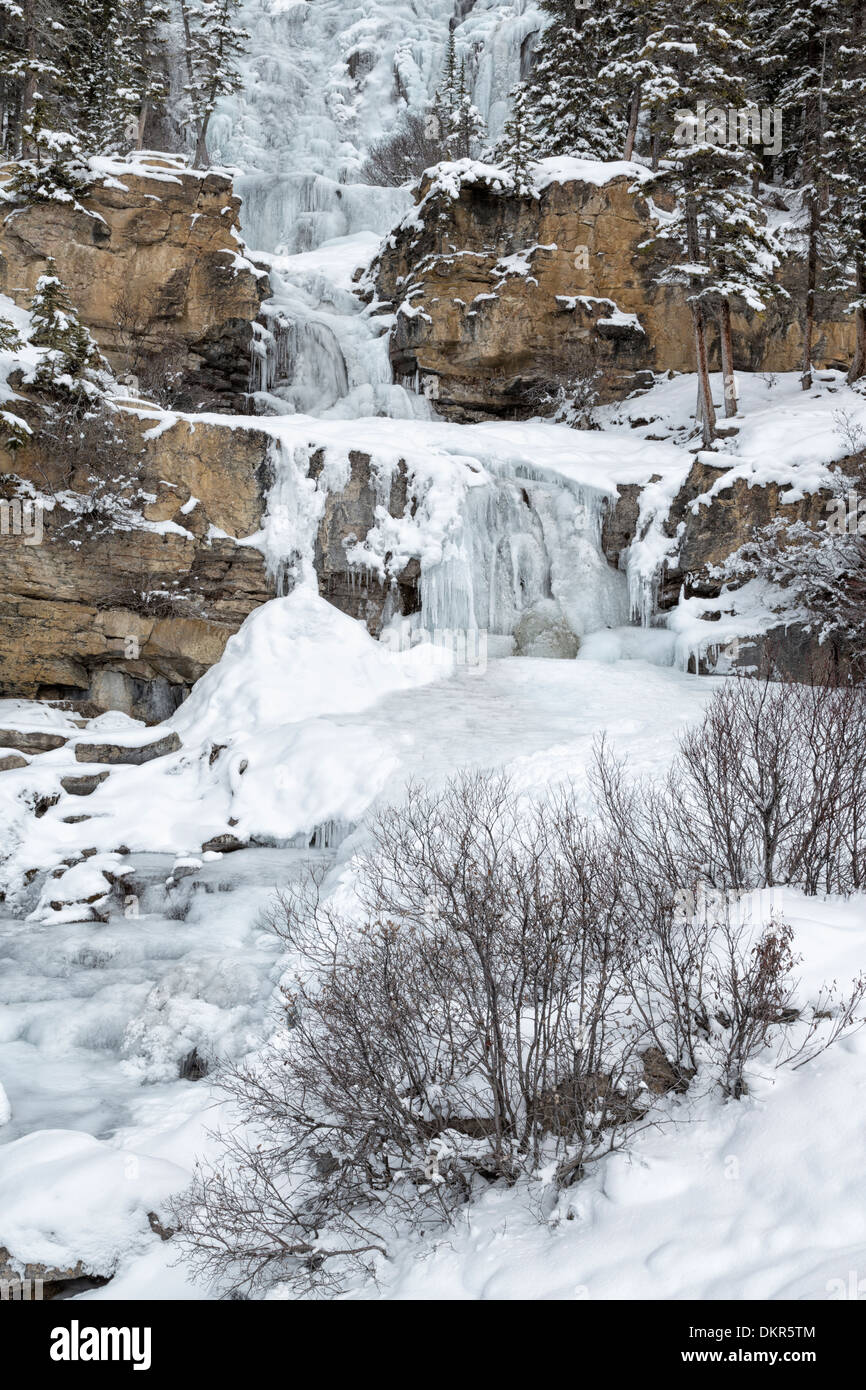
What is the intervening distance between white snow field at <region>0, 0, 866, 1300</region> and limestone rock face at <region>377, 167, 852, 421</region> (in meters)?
1.33

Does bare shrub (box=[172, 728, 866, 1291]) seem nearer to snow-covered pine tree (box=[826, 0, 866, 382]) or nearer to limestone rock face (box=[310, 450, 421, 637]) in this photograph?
limestone rock face (box=[310, 450, 421, 637])

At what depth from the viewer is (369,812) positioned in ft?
39.4

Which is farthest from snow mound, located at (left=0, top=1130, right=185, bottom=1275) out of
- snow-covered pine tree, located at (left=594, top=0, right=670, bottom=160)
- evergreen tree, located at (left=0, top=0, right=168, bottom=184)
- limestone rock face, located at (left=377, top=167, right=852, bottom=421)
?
limestone rock face, located at (left=377, top=167, right=852, bottom=421)

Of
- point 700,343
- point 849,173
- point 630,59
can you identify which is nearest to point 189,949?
point 700,343

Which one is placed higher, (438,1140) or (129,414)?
(129,414)

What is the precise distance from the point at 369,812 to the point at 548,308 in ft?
57.7

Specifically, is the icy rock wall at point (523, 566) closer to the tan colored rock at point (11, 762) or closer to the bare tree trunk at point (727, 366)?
the bare tree trunk at point (727, 366)

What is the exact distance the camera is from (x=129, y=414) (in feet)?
54.8

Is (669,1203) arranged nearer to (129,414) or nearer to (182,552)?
(182,552)

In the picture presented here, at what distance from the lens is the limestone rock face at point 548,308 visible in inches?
961

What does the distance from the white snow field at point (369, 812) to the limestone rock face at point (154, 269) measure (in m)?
1.36

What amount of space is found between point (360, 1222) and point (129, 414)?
14657 mm
